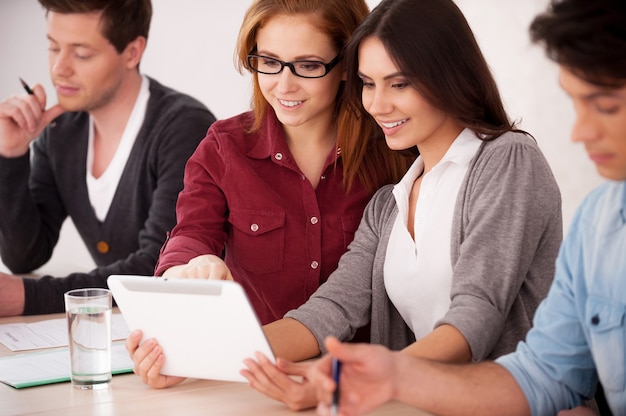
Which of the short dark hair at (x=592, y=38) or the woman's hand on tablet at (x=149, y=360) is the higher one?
the short dark hair at (x=592, y=38)

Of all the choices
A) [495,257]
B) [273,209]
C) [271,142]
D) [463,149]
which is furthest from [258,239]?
[495,257]

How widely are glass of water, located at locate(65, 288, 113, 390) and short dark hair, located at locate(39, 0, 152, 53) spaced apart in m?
1.56

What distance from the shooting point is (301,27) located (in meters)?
2.11

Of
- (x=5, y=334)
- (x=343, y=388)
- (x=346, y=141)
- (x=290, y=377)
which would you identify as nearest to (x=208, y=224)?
(x=346, y=141)

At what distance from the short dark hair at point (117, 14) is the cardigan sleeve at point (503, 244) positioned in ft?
5.34

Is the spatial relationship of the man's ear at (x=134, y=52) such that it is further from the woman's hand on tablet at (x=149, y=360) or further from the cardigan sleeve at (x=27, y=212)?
the woman's hand on tablet at (x=149, y=360)

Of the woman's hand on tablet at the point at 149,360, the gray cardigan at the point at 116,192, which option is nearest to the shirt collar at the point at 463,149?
the woman's hand on tablet at the point at 149,360

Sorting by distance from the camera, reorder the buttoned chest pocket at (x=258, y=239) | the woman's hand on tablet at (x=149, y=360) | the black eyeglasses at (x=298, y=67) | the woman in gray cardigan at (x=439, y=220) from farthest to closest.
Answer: the buttoned chest pocket at (x=258, y=239) < the black eyeglasses at (x=298, y=67) < the woman in gray cardigan at (x=439, y=220) < the woman's hand on tablet at (x=149, y=360)

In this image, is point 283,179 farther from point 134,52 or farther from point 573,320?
point 134,52

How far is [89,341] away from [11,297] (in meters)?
0.75

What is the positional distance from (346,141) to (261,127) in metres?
0.24

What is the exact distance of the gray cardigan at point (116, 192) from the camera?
284cm

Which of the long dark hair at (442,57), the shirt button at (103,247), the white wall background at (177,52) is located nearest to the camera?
the long dark hair at (442,57)

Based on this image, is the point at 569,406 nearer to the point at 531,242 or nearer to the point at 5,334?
the point at 531,242
